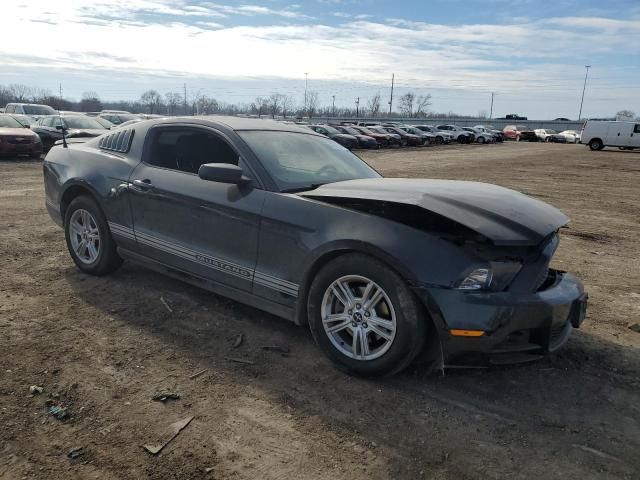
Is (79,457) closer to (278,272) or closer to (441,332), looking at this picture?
(278,272)

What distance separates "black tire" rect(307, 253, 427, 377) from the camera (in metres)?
3.00

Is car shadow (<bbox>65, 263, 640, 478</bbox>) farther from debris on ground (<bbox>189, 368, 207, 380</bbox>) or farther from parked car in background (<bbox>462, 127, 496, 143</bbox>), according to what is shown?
parked car in background (<bbox>462, 127, 496, 143</bbox>)

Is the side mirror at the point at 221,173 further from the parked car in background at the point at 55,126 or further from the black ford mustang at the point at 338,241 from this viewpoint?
the parked car in background at the point at 55,126

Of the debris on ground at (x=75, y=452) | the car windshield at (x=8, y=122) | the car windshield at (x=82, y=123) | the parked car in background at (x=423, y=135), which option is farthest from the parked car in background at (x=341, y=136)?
the debris on ground at (x=75, y=452)

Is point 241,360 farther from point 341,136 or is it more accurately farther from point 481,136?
point 481,136

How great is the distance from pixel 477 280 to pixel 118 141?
142 inches

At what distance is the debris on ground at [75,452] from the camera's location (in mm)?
2473

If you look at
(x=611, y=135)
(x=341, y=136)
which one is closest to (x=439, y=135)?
(x=611, y=135)

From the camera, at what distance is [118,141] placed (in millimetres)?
4883

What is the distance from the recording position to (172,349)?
3.60 meters

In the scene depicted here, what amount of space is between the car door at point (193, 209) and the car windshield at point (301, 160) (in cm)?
19

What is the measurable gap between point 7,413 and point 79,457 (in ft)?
2.09

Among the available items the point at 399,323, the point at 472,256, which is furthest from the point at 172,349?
the point at 472,256

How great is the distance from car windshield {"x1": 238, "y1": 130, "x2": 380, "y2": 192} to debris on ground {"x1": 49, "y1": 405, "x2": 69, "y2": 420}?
193 cm
